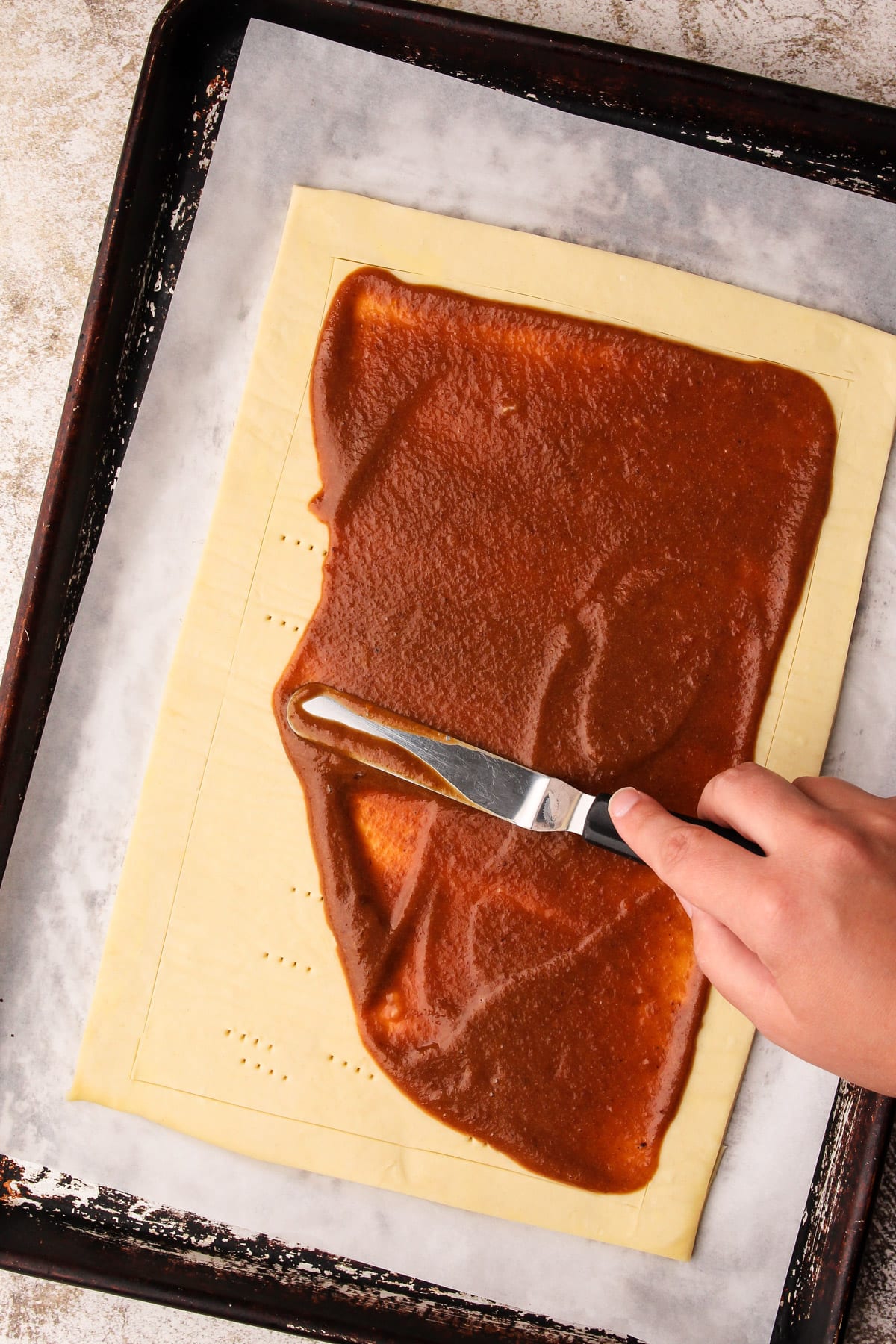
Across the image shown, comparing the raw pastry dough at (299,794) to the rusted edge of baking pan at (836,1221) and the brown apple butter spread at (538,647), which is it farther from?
the rusted edge of baking pan at (836,1221)

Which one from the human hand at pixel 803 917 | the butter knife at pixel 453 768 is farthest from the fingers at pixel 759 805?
the butter knife at pixel 453 768

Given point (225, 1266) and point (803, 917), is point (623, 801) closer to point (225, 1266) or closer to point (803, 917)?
point (803, 917)

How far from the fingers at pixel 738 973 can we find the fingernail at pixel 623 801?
15cm

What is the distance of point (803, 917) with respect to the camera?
0.98 meters

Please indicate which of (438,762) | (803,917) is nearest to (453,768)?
(438,762)

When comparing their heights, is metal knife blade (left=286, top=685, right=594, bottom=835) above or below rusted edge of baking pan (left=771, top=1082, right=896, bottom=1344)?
above

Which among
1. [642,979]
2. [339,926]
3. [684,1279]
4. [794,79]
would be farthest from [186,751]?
[794,79]

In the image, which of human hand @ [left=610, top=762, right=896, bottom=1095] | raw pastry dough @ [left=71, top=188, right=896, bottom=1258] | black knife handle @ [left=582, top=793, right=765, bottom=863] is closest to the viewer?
human hand @ [left=610, top=762, right=896, bottom=1095]

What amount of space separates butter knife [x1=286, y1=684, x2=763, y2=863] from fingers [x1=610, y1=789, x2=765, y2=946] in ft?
0.36

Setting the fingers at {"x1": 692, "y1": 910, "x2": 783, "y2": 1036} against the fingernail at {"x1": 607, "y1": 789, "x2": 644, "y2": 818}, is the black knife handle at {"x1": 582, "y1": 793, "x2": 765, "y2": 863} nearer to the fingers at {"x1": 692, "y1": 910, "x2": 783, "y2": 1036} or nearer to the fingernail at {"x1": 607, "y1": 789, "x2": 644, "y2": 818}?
the fingernail at {"x1": 607, "y1": 789, "x2": 644, "y2": 818}

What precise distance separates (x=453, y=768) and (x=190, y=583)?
1.63ft

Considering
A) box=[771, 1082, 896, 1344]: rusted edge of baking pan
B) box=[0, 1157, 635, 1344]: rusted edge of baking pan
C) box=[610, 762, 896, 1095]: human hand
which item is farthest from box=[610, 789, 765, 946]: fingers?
box=[0, 1157, 635, 1344]: rusted edge of baking pan

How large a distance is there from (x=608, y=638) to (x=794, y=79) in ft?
3.06

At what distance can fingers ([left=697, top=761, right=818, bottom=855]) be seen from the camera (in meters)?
1.04
